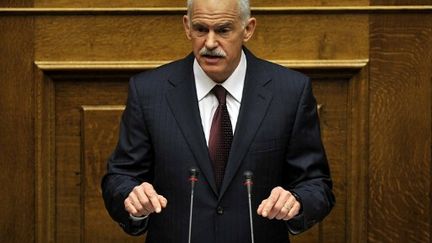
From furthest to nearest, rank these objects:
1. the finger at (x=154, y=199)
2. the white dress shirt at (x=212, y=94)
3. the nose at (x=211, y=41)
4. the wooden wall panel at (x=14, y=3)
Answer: the wooden wall panel at (x=14, y=3)
the white dress shirt at (x=212, y=94)
the nose at (x=211, y=41)
the finger at (x=154, y=199)

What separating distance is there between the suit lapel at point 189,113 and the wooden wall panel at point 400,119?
0.80 meters

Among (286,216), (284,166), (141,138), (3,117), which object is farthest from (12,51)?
(286,216)

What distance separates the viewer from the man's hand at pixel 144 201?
2.29 metres

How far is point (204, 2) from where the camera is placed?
256 centimetres

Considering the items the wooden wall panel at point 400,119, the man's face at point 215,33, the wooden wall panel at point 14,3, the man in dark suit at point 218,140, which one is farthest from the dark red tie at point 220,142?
the wooden wall panel at point 14,3

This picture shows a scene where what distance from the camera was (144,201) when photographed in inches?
90.6

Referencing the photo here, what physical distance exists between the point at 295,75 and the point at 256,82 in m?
→ 0.11

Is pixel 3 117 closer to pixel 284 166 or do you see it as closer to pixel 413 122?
pixel 284 166

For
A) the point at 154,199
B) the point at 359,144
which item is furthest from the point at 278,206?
the point at 359,144

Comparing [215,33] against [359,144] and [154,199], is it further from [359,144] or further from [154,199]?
[359,144]

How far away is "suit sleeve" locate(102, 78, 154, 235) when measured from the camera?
2.56 meters

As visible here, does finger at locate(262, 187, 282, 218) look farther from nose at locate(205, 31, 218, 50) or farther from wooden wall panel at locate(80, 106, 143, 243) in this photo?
wooden wall panel at locate(80, 106, 143, 243)

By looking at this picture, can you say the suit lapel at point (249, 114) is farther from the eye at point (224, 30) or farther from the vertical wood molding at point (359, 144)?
the vertical wood molding at point (359, 144)

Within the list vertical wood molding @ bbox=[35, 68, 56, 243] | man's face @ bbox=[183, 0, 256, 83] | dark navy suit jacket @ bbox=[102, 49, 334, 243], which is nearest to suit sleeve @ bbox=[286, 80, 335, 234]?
dark navy suit jacket @ bbox=[102, 49, 334, 243]
